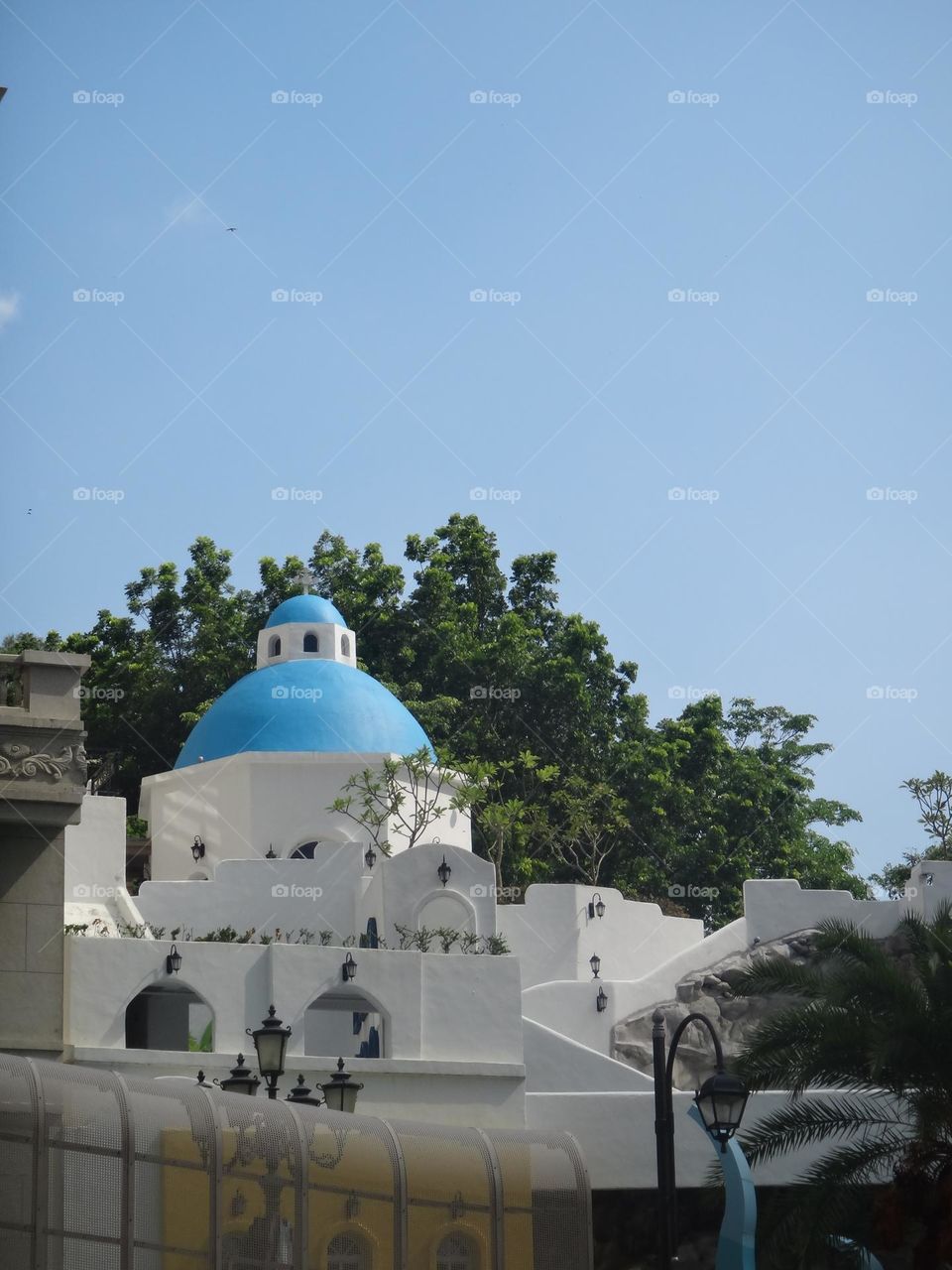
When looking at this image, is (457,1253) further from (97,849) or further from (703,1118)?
(97,849)

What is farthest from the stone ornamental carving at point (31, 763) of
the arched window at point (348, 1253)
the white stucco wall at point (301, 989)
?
the arched window at point (348, 1253)

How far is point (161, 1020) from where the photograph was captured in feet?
86.3

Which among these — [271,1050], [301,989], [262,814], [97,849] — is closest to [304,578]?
[262,814]

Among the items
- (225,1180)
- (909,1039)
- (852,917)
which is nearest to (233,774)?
(852,917)

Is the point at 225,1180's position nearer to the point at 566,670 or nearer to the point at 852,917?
the point at 852,917

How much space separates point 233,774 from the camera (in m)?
33.7

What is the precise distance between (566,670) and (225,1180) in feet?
119

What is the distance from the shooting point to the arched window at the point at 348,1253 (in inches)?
488

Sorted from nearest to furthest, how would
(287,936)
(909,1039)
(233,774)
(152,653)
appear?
1. (909,1039)
2. (287,936)
3. (233,774)
4. (152,653)

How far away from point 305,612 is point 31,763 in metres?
15.6

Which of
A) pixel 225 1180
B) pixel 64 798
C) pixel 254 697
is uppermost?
pixel 254 697

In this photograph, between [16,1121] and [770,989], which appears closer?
[16,1121]

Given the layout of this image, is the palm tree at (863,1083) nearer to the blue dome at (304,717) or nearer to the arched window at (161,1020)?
the arched window at (161,1020)

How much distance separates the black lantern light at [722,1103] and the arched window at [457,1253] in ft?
9.58
